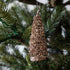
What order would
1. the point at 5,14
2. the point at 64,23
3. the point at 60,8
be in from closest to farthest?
the point at 5,14, the point at 60,8, the point at 64,23

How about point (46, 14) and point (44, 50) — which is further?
point (46, 14)

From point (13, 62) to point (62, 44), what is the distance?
184 millimetres

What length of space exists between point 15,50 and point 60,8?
208mm

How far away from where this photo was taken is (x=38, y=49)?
1.12ft

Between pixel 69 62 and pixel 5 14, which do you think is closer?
pixel 5 14

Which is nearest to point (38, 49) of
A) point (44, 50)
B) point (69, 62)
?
point (44, 50)

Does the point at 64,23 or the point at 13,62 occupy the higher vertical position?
the point at 64,23

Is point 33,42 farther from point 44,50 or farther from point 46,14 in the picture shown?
point 46,14

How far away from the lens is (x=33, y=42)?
0.35 m

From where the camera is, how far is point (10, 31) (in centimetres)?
38

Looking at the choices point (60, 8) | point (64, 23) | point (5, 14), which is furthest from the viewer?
point (64, 23)

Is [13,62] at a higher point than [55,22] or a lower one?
lower

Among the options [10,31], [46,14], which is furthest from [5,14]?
[46,14]

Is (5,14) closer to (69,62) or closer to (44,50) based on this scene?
(44,50)
